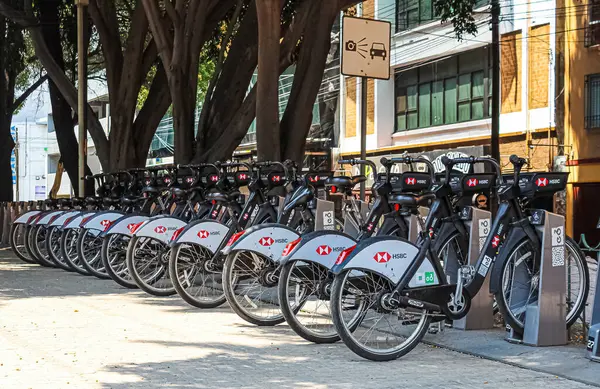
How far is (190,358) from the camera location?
693 centimetres

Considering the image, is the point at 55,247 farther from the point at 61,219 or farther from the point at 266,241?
the point at 266,241

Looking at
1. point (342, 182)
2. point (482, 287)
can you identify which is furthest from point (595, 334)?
point (342, 182)

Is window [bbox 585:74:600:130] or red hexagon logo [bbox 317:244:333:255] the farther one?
window [bbox 585:74:600:130]

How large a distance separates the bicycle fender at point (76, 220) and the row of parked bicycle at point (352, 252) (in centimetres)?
170

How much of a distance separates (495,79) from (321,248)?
1717 centimetres

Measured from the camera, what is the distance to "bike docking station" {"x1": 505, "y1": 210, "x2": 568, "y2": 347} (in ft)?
23.7

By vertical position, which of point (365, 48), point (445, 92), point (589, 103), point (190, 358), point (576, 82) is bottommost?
point (190, 358)

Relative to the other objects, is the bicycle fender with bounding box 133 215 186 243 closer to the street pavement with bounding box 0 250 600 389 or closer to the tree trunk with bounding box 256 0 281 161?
the street pavement with bounding box 0 250 600 389

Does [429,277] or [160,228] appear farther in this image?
[160,228]

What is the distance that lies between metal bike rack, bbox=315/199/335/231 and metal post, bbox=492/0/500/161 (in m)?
14.8

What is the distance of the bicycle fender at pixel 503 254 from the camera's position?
23.5 ft

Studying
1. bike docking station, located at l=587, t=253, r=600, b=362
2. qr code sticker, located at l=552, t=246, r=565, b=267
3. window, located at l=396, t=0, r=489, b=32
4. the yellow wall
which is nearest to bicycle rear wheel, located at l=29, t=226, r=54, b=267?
qr code sticker, located at l=552, t=246, r=565, b=267

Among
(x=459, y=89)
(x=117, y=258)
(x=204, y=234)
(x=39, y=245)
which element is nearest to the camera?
(x=204, y=234)

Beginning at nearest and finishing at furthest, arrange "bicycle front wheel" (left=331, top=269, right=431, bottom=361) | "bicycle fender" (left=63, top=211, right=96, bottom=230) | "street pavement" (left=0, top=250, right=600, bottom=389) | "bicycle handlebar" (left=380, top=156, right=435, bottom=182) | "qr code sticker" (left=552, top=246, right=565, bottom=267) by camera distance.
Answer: "street pavement" (left=0, top=250, right=600, bottom=389) < "bicycle front wheel" (left=331, top=269, right=431, bottom=361) < "qr code sticker" (left=552, top=246, right=565, bottom=267) < "bicycle handlebar" (left=380, top=156, right=435, bottom=182) < "bicycle fender" (left=63, top=211, right=96, bottom=230)
